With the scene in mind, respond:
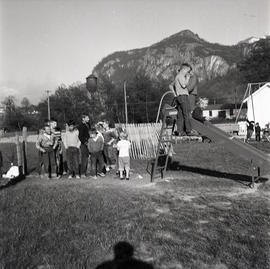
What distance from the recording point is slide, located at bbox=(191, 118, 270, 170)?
8904 millimetres

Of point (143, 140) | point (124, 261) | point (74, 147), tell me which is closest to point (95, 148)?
point (74, 147)

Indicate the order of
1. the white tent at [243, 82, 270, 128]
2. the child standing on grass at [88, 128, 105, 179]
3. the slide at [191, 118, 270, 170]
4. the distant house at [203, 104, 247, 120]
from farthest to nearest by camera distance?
the distant house at [203, 104, 247, 120]
the white tent at [243, 82, 270, 128]
the child standing on grass at [88, 128, 105, 179]
the slide at [191, 118, 270, 170]

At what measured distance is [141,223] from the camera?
20.3 ft

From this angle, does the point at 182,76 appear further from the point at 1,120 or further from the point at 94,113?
the point at 1,120

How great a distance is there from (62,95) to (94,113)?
13861 mm

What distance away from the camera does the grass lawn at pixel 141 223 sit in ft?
15.7

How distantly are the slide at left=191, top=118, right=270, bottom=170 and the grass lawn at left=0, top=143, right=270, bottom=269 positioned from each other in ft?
2.37

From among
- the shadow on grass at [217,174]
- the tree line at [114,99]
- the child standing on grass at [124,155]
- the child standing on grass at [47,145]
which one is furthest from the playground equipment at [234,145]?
the tree line at [114,99]

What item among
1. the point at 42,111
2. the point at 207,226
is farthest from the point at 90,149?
the point at 42,111

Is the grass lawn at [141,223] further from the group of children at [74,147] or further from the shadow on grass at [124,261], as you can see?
the group of children at [74,147]

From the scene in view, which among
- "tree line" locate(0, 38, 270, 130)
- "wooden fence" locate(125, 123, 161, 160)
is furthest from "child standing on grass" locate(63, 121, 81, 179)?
"tree line" locate(0, 38, 270, 130)

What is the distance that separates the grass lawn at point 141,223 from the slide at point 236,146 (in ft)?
2.37

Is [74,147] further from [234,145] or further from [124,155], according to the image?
[234,145]

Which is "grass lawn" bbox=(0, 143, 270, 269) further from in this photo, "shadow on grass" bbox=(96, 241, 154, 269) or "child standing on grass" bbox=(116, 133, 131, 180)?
"child standing on grass" bbox=(116, 133, 131, 180)
